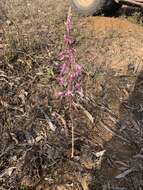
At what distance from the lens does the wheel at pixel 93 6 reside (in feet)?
22.6

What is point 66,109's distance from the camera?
4.84 m

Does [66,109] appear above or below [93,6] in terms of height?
below

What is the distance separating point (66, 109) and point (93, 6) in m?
2.65

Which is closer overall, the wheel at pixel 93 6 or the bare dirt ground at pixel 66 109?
the bare dirt ground at pixel 66 109

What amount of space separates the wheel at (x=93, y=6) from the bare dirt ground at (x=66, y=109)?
269 mm

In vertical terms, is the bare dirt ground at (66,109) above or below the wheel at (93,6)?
below

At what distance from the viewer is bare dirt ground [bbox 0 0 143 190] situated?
4164mm

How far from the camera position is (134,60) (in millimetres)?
5961

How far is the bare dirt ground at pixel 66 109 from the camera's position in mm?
4164

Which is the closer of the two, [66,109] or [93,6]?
[66,109]

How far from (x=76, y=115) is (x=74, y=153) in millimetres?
574

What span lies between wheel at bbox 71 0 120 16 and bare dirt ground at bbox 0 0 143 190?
269 mm

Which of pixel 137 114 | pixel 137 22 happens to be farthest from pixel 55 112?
pixel 137 22

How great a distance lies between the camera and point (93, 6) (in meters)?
6.93
